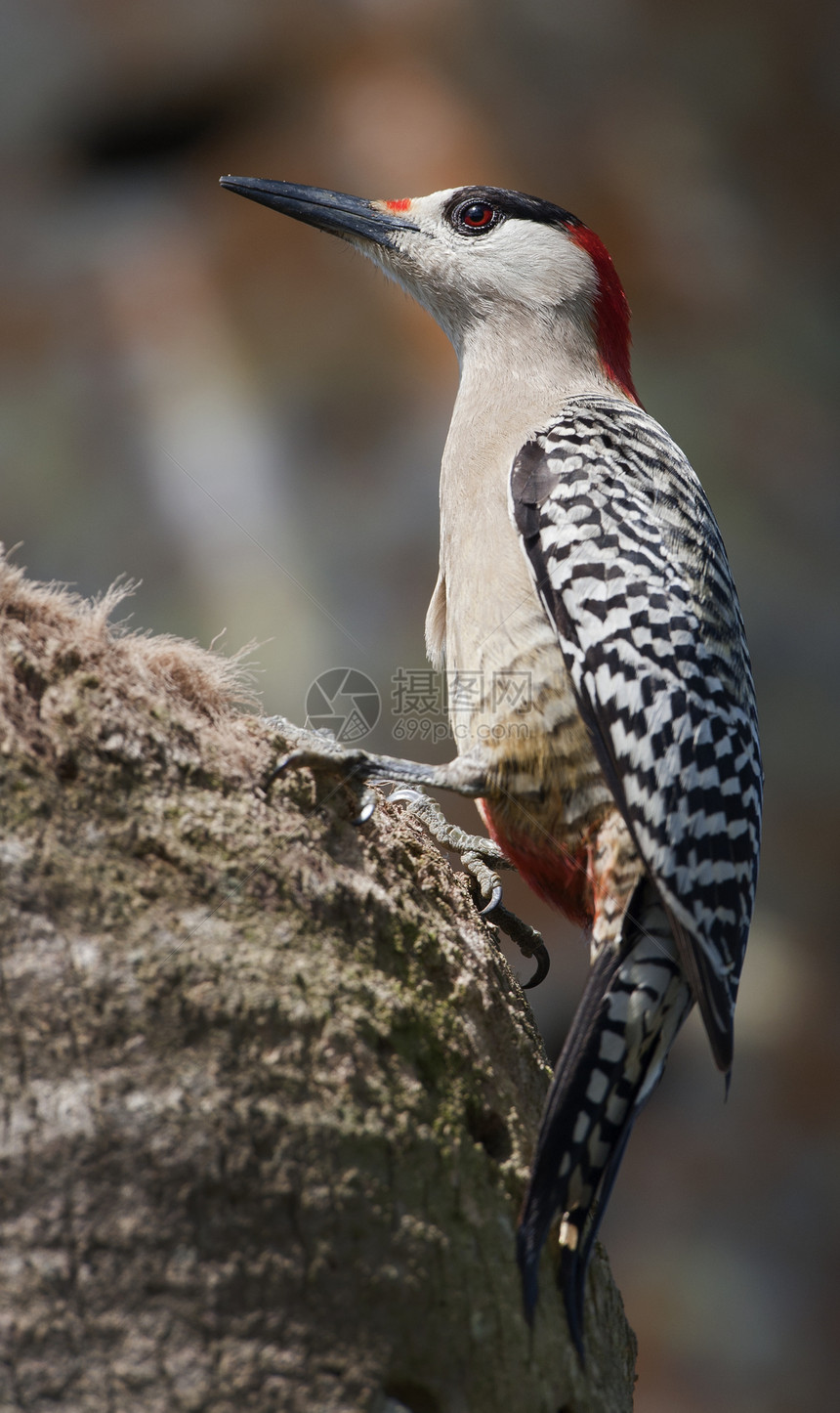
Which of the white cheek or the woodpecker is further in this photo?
the white cheek

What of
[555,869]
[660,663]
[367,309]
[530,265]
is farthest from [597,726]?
[367,309]

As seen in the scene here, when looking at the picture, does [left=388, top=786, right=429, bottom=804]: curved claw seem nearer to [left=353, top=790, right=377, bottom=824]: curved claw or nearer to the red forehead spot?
[left=353, top=790, right=377, bottom=824]: curved claw

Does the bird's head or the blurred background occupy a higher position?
the blurred background

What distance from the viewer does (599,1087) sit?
79.7 inches

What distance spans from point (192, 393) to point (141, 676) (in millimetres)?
6002

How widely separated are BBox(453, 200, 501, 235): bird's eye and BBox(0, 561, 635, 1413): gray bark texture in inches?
93.1

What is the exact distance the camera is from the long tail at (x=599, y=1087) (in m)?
1.84

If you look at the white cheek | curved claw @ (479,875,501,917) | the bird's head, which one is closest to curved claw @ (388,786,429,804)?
curved claw @ (479,875,501,917)

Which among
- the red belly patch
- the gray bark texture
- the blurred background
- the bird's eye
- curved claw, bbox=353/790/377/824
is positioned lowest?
the gray bark texture

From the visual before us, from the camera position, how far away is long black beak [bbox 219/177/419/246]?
11.9 feet

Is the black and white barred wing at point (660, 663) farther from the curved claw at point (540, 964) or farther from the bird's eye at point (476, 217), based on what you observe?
the bird's eye at point (476, 217)

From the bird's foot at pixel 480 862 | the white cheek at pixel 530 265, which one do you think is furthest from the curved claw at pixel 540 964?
the white cheek at pixel 530 265

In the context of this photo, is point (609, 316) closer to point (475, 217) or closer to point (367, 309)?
point (475, 217)

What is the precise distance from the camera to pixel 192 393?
7367 millimetres
